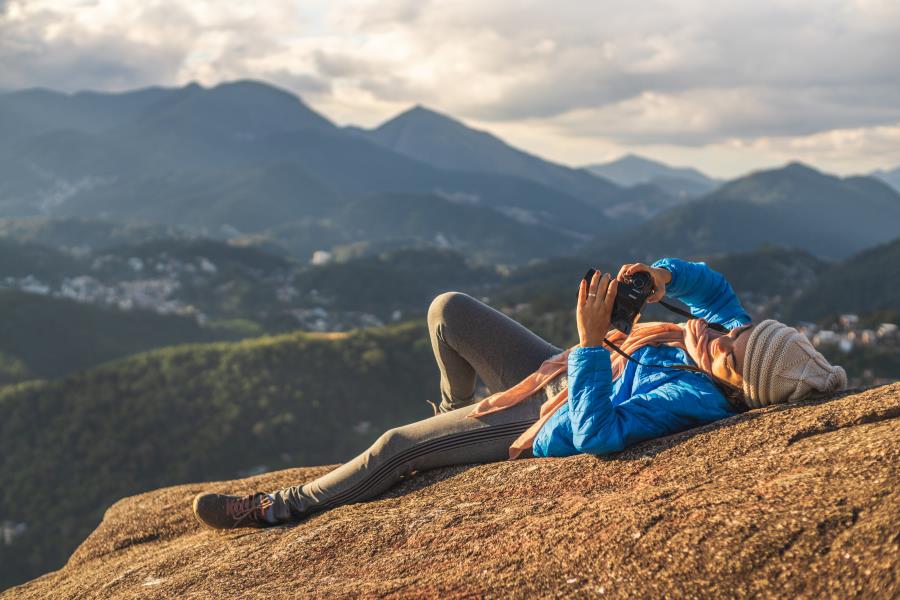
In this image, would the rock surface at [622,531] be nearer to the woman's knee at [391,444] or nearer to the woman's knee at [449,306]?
the woman's knee at [391,444]

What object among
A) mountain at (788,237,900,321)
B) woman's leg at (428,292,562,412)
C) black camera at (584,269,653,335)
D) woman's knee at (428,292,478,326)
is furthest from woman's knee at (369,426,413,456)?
mountain at (788,237,900,321)

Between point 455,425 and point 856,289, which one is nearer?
point 455,425

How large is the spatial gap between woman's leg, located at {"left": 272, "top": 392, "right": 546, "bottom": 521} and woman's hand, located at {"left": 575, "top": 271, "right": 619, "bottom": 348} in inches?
49.2

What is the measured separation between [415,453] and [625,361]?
1.75m

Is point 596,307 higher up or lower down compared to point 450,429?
higher up

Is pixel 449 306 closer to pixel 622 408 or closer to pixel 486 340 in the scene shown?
pixel 486 340

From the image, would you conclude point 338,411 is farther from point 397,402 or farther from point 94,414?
point 94,414

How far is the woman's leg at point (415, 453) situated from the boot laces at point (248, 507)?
0.32 metres

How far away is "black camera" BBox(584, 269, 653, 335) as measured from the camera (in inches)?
170

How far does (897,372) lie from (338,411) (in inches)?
2142

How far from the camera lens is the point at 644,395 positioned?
4672mm

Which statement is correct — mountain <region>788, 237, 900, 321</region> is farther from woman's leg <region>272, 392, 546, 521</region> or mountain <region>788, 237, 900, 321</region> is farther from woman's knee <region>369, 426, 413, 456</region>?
woman's knee <region>369, 426, 413, 456</region>

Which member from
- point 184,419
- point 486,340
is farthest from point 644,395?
point 184,419

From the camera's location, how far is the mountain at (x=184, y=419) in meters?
59.0
